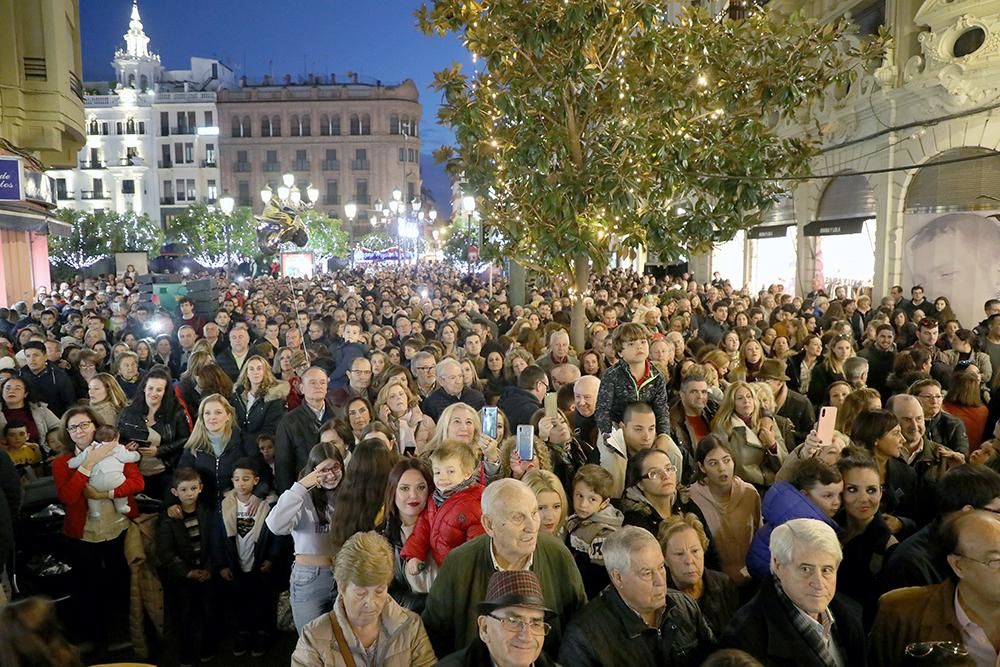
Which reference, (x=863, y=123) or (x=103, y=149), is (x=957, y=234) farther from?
(x=103, y=149)

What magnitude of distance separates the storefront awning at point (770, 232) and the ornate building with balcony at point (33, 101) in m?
20.2

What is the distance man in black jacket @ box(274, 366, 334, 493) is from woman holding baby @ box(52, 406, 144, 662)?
1.00 m

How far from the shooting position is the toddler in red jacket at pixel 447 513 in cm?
410

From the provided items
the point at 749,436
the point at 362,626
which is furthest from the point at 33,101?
the point at 362,626

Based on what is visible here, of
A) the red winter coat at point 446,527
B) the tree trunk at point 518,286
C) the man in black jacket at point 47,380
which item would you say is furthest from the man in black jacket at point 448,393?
the tree trunk at point 518,286

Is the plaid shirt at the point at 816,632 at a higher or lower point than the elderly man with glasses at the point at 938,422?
lower

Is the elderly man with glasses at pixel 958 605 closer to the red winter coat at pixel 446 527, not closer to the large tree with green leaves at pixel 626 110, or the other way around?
the red winter coat at pixel 446 527

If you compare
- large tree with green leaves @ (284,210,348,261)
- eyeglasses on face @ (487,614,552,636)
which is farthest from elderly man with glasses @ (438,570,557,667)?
large tree with green leaves @ (284,210,348,261)

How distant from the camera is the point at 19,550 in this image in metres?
5.88

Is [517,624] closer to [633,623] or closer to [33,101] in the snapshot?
[633,623]

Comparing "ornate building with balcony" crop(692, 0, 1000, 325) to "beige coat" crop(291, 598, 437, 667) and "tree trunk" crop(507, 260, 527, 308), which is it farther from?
"beige coat" crop(291, 598, 437, 667)

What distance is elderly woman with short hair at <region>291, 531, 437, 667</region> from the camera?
10.9 feet

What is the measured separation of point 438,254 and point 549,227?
3073 inches

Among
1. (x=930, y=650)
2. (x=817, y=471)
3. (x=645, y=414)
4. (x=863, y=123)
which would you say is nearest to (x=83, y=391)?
(x=645, y=414)
